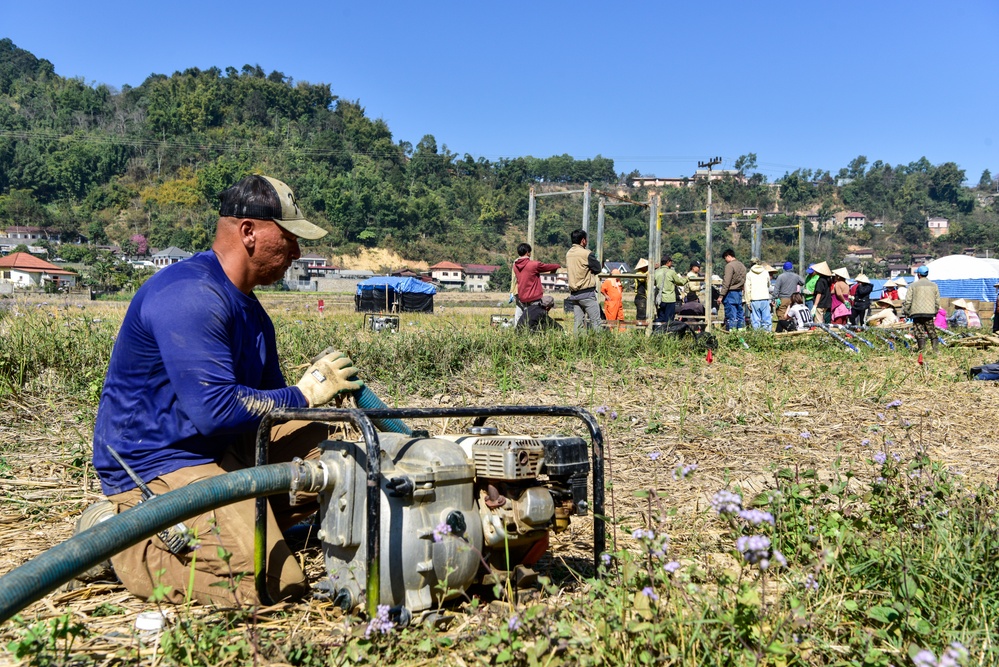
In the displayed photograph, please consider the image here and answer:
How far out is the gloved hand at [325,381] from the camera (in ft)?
9.66

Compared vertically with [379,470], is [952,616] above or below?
below

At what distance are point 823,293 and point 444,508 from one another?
1504 cm

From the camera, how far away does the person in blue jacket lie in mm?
2779

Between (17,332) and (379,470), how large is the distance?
5.35 m

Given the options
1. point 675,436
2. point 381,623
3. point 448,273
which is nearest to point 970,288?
point 675,436

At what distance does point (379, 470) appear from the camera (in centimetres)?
238

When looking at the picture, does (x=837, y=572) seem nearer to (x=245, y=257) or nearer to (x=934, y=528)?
(x=934, y=528)

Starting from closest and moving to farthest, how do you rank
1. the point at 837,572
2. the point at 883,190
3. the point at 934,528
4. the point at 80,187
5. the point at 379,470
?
the point at 379,470 < the point at 837,572 < the point at 934,528 < the point at 80,187 < the point at 883,190

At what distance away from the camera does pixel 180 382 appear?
2.75 metres

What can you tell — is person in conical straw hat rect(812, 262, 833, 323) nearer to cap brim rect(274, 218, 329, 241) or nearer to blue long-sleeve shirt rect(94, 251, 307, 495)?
cap brim rect(274, 218, 329, 241)

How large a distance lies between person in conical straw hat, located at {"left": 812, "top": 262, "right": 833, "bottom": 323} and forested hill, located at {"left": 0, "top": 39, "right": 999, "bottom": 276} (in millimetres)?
95346

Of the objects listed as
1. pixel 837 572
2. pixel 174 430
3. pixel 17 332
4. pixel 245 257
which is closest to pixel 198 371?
pixel 174 430

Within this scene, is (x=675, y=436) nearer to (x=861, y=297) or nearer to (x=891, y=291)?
(x=861, y=297)

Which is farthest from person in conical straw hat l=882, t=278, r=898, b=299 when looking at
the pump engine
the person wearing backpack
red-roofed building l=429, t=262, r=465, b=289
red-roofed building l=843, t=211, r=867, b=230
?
red-roofed building l=843, t=211, r=867, b=230
